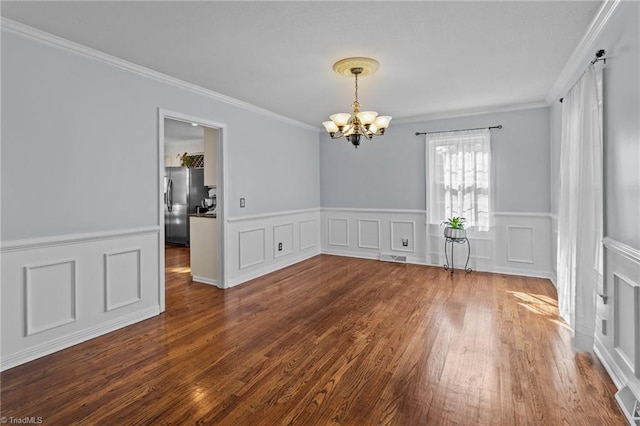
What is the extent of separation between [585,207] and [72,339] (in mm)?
4324


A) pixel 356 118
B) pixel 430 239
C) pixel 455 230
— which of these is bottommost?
pixel 430 239

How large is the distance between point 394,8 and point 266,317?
287 cm

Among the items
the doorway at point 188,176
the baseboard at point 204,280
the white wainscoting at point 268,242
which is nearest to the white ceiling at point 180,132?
the doorway at point 188,176

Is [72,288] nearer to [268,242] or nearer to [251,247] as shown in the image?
→ [251,247]

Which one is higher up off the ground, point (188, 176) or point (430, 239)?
point (188, 176)

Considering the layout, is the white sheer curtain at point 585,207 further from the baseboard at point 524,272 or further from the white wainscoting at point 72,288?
the white wainscoting at point 72,288

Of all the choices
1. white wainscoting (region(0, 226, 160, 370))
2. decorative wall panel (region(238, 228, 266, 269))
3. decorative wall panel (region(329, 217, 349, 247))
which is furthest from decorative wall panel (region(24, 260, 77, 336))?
decorative wall panel (region(329, 217, 349, 247))

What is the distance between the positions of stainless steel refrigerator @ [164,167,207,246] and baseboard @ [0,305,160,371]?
476 centimetres

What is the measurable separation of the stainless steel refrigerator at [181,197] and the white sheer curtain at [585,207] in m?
7.10

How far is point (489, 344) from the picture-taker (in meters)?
2.68

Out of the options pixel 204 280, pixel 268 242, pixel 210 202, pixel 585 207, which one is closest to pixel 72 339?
pixel 204 280

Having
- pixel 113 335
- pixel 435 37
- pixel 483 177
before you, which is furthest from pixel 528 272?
pixel 113 335

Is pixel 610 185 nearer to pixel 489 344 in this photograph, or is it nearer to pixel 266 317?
pixel 489 344

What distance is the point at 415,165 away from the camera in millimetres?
5570
